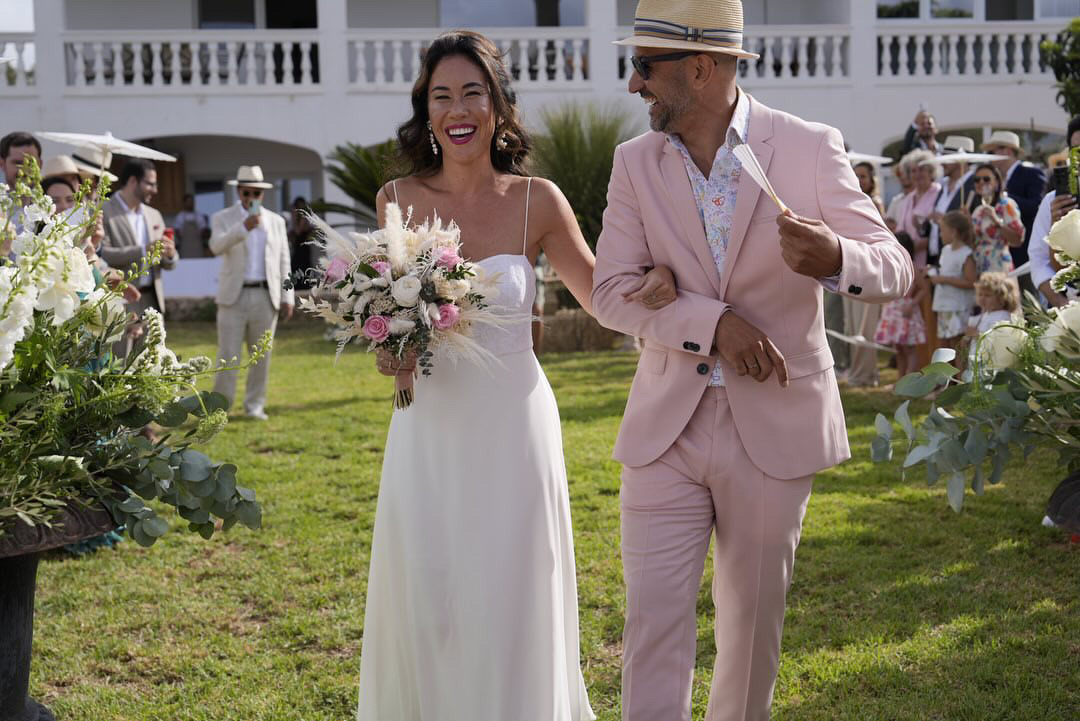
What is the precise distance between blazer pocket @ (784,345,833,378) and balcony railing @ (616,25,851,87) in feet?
63.0

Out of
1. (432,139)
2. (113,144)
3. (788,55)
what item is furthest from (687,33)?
(788,55)

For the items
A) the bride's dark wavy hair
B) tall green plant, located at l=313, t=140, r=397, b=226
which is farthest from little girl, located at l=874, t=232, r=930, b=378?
tall green plant, located at l=313, t=140, r=397, b=226

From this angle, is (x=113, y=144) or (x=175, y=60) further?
(x=175, y=60)

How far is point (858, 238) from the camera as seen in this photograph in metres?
3.42

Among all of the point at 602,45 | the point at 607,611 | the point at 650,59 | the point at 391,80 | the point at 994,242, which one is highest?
the point at 602,45

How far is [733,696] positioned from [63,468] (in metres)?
2.15

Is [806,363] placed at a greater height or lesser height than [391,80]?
lesser

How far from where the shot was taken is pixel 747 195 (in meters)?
3.49

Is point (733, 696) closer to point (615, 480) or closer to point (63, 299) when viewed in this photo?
point (63, 299)

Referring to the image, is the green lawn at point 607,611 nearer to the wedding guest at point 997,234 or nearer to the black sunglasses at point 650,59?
the black sunglasses at point 650,59

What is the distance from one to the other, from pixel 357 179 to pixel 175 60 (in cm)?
462

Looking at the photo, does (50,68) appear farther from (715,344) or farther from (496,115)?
(715,344)

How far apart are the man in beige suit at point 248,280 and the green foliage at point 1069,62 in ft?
36.7

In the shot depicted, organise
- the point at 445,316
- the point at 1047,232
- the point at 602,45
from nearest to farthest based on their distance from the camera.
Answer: the point at 445,316, the point at 1047,232, the point at 602,45
